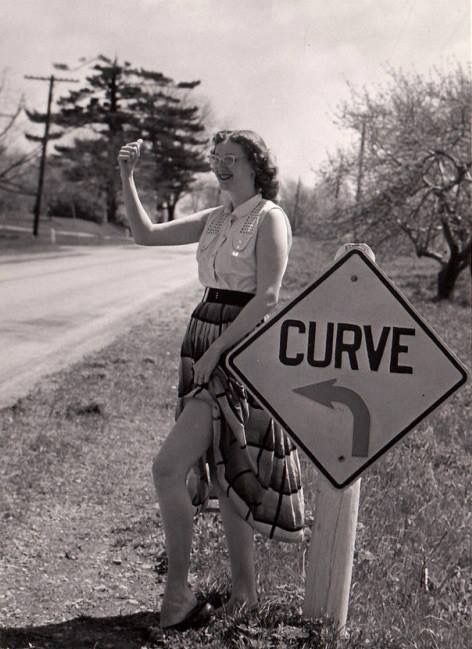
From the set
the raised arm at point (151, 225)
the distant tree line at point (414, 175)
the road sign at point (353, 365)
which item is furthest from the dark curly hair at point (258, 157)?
the distant tree line at point (414, 175)

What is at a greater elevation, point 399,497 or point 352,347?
point 352,347

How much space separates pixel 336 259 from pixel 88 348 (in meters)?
7.63

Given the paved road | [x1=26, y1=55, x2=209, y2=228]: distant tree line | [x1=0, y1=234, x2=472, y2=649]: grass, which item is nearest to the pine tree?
[x1=26, y1=55, x2=209, y2=228]: distant tree line

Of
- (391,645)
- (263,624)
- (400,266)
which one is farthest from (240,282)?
(400,266)

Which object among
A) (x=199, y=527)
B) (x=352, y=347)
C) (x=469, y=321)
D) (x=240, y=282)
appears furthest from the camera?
(x=469, y=321)

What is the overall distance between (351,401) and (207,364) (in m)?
0.53

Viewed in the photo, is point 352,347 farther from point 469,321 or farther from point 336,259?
point 469,321

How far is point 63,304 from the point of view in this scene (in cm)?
1395

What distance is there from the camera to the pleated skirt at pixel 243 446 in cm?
273

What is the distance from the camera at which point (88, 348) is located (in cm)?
976

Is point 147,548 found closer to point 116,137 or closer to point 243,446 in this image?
point 243,446

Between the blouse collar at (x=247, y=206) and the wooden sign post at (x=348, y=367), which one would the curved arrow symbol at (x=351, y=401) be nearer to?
the wooden sign post at (x=348, y=367)

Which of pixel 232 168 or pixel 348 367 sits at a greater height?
pixel 232 168

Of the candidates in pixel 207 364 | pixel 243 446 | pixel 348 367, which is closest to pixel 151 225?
pixel 207 364
